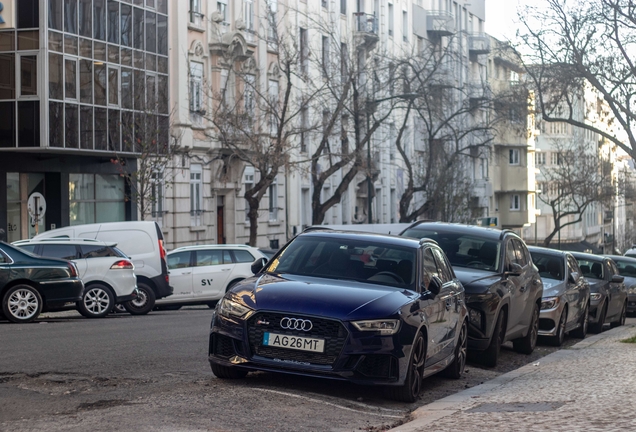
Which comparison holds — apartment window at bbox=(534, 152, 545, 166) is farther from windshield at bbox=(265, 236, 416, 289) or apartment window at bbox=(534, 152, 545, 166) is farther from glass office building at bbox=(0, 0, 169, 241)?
windshield at bbox=(265, 236, 416, 289)

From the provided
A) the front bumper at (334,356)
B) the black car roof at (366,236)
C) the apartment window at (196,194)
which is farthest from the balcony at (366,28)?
the front bumper at (334,356)

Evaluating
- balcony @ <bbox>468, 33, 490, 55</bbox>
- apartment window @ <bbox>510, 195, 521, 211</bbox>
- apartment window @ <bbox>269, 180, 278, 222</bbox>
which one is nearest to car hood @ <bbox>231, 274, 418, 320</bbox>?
apartment window @ <bbox>269, 180, 278, 222</bbox>

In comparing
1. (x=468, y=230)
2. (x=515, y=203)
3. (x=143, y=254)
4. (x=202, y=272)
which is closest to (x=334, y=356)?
(x=468, y=230)

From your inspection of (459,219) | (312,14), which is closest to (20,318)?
(312,14)

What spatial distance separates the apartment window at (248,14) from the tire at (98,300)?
25.5 meters

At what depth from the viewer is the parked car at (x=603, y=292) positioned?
22094 mm

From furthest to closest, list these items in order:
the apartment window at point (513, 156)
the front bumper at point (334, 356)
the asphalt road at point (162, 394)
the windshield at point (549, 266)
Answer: the apartment window at point (513, 156) → the windshield at point (549, 266) → the front bumper at point (334, 356) → the asphalt road at point (162, 394)

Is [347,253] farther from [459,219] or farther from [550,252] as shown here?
[459,219]

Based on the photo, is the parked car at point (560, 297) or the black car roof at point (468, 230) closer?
the black car roof at point (468, 230)

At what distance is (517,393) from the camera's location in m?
10.2

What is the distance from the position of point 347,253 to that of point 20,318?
9613 mm

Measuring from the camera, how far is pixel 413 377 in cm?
983

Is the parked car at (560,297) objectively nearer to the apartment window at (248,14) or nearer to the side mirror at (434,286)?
the side mirror at (434,286)

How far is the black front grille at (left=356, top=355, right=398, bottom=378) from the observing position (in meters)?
9.32
